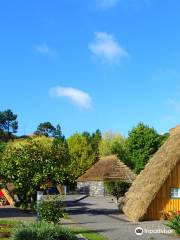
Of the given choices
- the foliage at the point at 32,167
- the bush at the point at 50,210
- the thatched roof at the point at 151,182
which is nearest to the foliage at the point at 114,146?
the foliage at the point at 32,167

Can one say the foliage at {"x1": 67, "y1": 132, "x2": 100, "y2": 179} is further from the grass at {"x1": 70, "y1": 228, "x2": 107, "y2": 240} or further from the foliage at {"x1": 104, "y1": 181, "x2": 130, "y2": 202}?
the grass at {"x1": 70, "y1": 228, "x2": 107, "y2": 240}

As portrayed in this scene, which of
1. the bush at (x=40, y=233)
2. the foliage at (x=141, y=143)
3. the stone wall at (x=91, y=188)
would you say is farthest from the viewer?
the foliage at (x=141, y=143)

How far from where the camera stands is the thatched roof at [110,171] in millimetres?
53528

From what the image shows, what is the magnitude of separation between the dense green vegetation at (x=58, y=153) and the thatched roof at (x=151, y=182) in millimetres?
5143

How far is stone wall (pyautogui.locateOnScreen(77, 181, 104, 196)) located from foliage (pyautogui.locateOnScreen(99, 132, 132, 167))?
869cm

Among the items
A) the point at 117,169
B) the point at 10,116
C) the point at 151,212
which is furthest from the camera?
the point at 10,116

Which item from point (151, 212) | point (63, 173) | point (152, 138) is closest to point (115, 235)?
point (151, 212)

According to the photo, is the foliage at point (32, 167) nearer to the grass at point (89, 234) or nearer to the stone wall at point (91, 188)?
the grass at point (89, 234)

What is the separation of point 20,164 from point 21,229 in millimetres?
17102

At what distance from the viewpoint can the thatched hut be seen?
54156 mm

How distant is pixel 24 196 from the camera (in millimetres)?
35875

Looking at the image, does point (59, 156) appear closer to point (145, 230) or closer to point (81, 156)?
point (145, 230)

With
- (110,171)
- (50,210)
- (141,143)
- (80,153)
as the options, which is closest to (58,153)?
(50,210)

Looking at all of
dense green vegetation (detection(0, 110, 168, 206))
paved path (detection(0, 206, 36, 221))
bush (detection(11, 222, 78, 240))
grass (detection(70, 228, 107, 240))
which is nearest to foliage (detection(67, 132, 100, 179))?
dense green vegetation (detection(0, 110, 168, 206))
